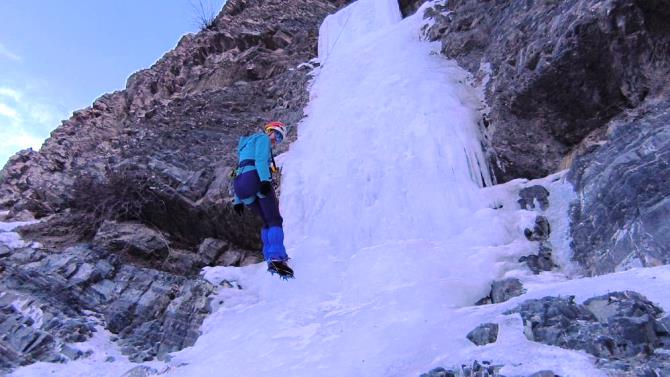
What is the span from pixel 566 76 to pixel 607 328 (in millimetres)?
4313

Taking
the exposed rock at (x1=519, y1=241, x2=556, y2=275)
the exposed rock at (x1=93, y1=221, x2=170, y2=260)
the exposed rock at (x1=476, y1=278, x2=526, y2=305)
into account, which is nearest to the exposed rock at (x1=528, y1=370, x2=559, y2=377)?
the exposed rock at (x1=476, y1=278, x2=526, y2=305)

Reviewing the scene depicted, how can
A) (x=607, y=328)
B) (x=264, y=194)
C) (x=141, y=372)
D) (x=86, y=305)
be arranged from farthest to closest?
(x=86, y=305) < (x=264, y=194) < (x=141, y=372) < (x=607, y=328)

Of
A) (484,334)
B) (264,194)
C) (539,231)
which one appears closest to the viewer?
(484,334)

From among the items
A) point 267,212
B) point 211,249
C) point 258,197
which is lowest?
point 211,249

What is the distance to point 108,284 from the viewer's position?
6.87 meters

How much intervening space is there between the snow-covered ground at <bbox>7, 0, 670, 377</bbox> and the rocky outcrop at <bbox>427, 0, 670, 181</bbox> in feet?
1.50

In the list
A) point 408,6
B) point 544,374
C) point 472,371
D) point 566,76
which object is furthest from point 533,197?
point 408,6

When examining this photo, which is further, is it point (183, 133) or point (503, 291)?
point (183, 133)

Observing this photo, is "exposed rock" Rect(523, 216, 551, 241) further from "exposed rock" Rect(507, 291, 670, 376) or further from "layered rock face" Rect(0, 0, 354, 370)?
"layered rock face" Rect(0, 0, 354, 370)

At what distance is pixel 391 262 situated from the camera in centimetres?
584

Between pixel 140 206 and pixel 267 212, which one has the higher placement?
pixel 140 206

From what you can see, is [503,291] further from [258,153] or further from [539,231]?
[258,153]

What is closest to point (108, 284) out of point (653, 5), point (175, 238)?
point (175, 238)

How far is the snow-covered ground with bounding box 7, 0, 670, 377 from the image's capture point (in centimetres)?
401
